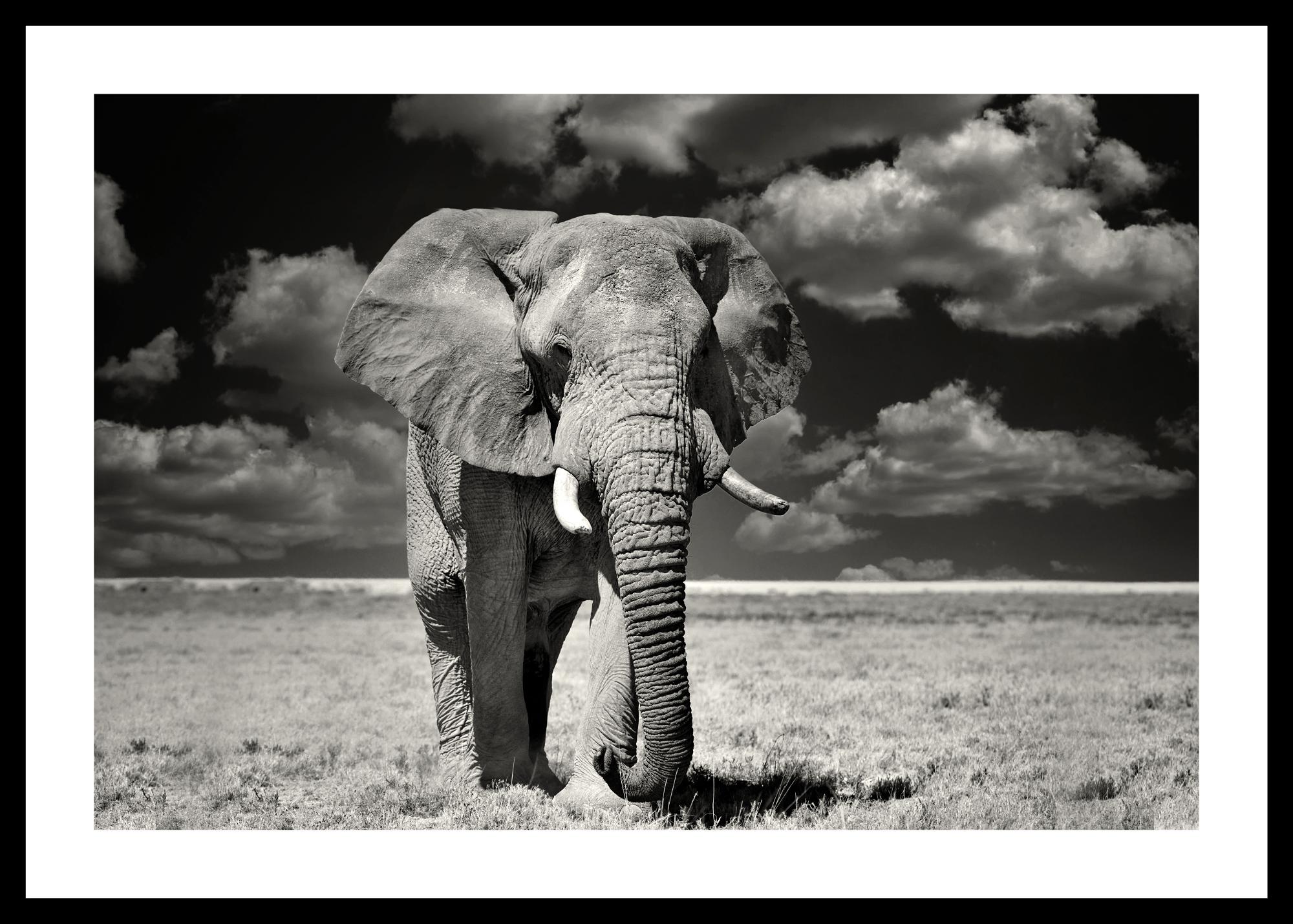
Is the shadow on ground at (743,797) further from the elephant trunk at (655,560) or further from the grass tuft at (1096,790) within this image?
the grass tuft at (1096,790)

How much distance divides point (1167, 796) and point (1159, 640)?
1965 centimetres

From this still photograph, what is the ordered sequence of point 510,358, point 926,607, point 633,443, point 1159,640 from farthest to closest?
point 926,607
point 1159,640
point 510,358
point 633,443

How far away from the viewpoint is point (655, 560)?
649cm

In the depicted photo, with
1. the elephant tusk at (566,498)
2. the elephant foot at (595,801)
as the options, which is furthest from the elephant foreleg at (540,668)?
the elephant tusk at (566,498)

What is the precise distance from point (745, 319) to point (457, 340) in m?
1.92

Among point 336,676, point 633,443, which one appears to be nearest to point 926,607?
point 336,676

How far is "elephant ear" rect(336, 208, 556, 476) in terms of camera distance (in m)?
7.43

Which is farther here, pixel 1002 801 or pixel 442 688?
pixel 442 688

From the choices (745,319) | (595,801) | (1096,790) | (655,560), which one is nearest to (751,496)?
(655,560)

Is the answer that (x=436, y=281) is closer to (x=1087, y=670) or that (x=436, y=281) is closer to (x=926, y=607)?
(x=1087, y=670)

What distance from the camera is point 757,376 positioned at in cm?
815

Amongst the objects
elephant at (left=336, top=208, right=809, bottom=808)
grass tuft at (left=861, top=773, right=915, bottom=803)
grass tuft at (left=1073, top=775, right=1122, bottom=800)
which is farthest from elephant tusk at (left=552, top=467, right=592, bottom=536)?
grass tuft at (left=1073, top=775, right=1122, bottom=800)

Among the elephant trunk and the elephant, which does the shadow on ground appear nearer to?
the elephant

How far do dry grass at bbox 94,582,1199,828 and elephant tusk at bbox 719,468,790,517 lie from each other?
6.28ft
